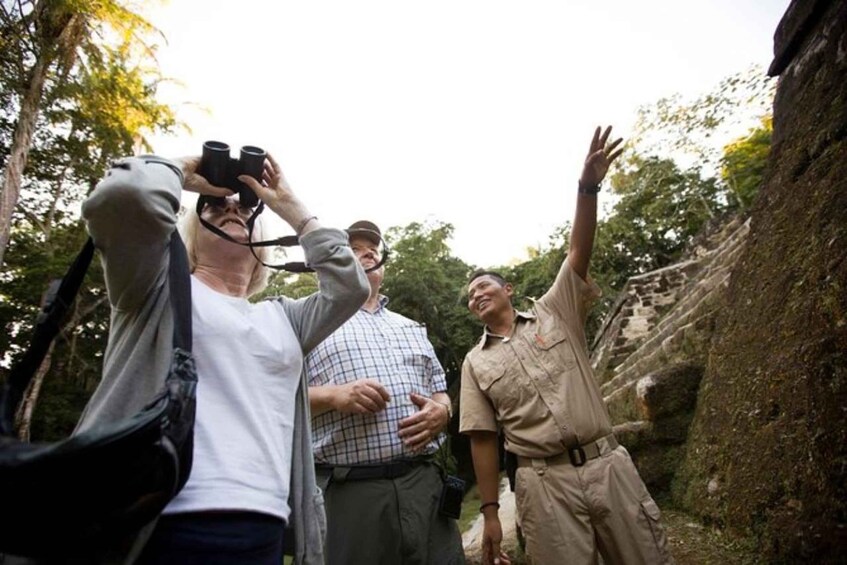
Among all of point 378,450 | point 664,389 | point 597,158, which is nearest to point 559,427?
point 378,450

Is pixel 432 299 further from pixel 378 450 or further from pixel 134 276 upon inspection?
pixel 134 276

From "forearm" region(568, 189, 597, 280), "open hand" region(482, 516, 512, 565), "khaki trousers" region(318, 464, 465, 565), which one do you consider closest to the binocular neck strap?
"khaki trousers" region(318, 464, 465, 565)

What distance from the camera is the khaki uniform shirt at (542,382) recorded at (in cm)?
241

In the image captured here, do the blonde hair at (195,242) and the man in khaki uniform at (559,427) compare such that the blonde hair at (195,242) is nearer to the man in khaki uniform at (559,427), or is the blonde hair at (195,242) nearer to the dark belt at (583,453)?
the man in khaki uniform at (559,427)

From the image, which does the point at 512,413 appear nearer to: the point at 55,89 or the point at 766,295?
the point at 766,295

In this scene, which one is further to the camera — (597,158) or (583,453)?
(597,158)

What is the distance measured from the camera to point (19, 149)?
8727 millimetres

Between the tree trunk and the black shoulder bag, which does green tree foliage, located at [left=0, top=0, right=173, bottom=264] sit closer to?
the tree trunk

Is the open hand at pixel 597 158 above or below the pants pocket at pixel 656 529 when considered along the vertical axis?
above

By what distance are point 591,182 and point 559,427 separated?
1.29 m

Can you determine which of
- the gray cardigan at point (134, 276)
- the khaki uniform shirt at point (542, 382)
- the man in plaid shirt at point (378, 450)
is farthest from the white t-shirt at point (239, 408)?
the khaki uniform shirt at point (542, 382)

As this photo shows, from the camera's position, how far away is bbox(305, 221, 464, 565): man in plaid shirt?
6.20ft

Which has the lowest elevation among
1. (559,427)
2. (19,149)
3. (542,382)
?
(559,427)

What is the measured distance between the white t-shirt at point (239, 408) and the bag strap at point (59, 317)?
5.0 inches
